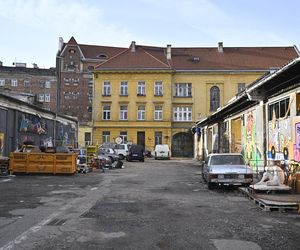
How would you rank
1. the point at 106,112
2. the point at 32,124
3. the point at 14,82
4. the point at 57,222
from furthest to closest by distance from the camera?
1. the point at 14,82
2. the point at 106,112
3. the point at 32,124
4. the point at 57,222

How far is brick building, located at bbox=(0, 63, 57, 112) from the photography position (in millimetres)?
89312

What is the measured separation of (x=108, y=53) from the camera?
89.1m

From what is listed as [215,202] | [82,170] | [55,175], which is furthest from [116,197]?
[82,170]

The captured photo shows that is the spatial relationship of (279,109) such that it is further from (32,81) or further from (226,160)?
(32,81)

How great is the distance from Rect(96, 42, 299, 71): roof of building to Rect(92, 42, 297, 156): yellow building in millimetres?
141

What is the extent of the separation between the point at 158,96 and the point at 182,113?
13.2 ft

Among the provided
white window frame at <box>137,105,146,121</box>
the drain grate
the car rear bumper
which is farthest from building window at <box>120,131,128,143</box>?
the drain grate

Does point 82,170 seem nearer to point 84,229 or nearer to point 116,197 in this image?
point 116,197

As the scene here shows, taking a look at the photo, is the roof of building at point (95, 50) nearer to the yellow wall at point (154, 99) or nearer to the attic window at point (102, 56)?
the attic window at point (102, 56)

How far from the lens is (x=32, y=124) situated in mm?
32156

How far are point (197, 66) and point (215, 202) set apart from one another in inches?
1937

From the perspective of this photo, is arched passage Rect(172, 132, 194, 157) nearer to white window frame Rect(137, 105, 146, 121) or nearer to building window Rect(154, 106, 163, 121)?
building window Rect(154, 106, 163, 121)

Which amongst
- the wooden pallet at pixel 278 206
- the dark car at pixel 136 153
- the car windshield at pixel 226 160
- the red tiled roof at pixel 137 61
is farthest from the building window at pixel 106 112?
the wooden pallet at pixel 278 206

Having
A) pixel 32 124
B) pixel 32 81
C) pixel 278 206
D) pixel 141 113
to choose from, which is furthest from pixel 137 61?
pixel 278 206
